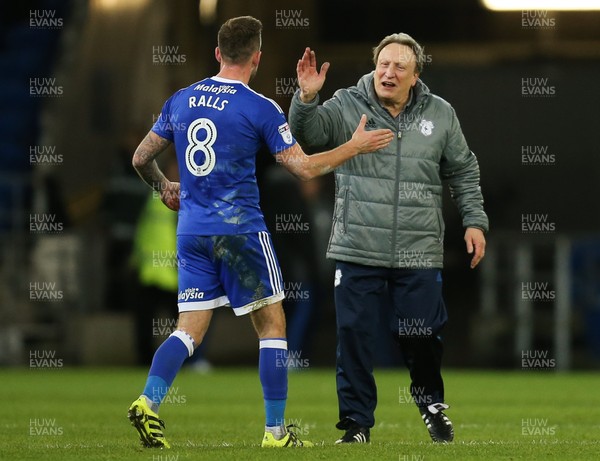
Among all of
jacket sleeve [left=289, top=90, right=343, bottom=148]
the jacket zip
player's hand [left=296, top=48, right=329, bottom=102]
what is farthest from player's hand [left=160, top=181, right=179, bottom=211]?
the jacket zip

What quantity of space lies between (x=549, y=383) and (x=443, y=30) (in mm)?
7687

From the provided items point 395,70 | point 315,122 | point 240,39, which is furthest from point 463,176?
point 240,39

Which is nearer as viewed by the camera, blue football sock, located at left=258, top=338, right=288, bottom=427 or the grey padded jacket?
blue football sock, located at left=258, top=338, right=288, bottom=427

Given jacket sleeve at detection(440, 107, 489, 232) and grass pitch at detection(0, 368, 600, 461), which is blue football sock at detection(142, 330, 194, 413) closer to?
grass pitch at detection(0, 368, 600, 461)

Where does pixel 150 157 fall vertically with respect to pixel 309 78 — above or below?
below

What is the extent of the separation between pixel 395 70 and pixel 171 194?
4.65ft

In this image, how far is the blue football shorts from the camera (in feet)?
26.3

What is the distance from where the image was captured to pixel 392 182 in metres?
8.66

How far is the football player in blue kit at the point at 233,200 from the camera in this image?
8.00m

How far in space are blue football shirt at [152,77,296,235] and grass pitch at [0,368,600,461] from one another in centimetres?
120

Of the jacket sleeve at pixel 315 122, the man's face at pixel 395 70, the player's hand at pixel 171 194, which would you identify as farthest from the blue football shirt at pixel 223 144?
the man's face at pixel 395 70

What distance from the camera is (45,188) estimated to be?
18109mm

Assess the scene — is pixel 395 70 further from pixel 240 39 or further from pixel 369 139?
pixel 240 39

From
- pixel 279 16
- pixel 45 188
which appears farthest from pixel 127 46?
pixel 45 188
